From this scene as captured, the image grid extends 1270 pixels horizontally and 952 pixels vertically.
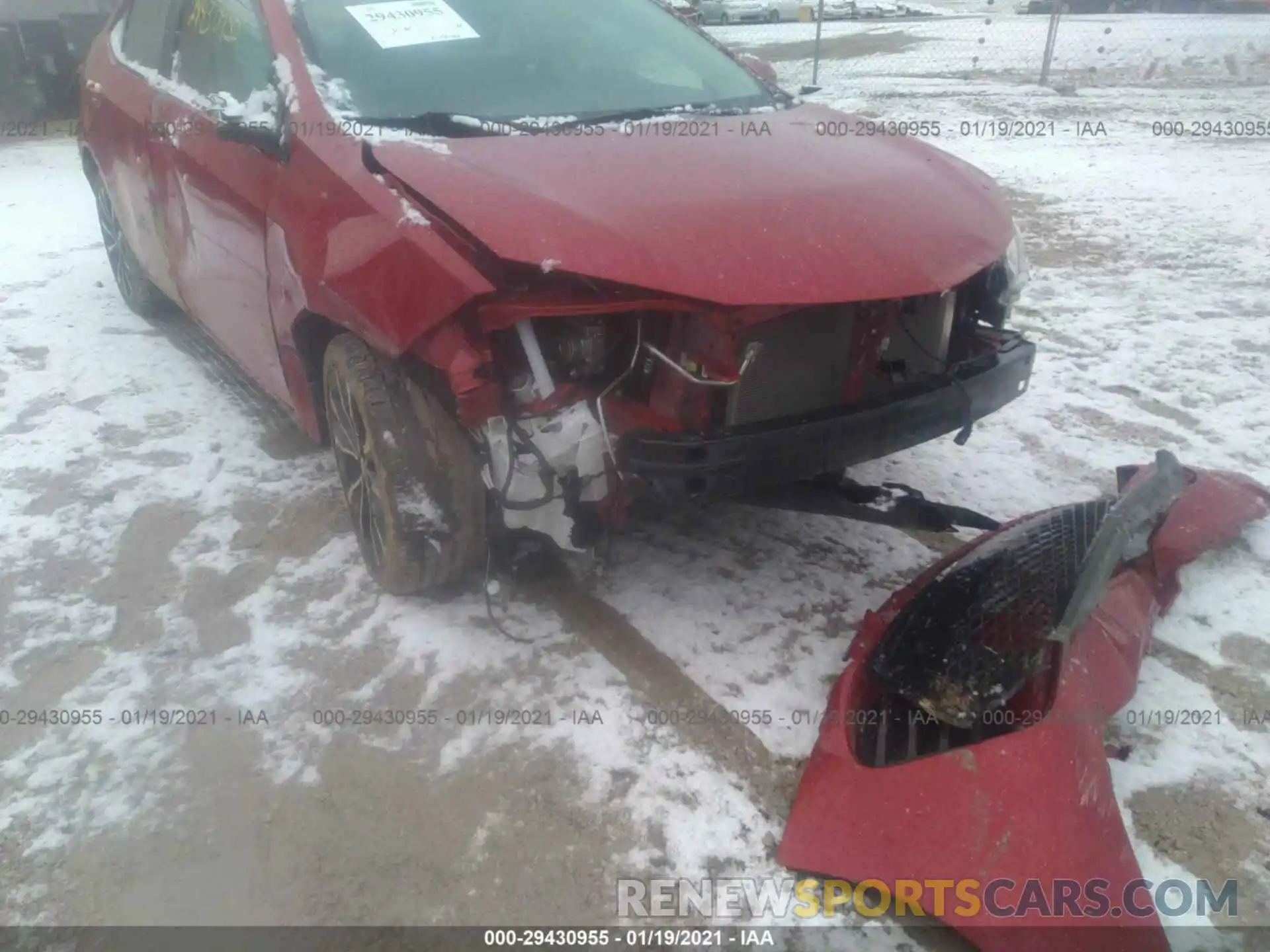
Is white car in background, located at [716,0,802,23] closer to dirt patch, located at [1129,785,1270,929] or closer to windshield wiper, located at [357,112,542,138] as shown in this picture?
windshield wiper, located at [357,112,542,138]

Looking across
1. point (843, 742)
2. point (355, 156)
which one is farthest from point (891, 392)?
point (355, 156)

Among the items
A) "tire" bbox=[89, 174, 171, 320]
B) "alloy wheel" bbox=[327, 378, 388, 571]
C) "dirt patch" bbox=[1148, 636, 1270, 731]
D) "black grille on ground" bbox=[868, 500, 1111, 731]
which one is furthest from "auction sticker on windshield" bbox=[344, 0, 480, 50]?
"dirt patch" bbox=[1148, 636, 1270, 731]

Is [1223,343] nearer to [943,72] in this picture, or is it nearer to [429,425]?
[429,425]

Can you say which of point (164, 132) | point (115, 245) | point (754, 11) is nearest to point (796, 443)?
point (164, 132)

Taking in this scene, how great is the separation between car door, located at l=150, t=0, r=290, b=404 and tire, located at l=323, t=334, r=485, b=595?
21.3 inches

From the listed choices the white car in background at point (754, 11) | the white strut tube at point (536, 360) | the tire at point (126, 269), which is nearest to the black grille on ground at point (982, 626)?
the white strut tube at point (536, 360)

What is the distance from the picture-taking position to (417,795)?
86.8 inches

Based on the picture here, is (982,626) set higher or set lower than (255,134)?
lower

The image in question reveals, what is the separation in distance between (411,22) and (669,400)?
5.38ft

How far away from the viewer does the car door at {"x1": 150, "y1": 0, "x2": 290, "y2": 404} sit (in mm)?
2938

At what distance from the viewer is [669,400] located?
2344 mm

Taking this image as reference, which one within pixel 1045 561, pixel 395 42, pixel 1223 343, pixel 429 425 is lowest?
pixel 1223 343

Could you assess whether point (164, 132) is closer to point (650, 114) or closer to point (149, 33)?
point (149, 33)

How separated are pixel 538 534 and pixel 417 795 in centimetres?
71
